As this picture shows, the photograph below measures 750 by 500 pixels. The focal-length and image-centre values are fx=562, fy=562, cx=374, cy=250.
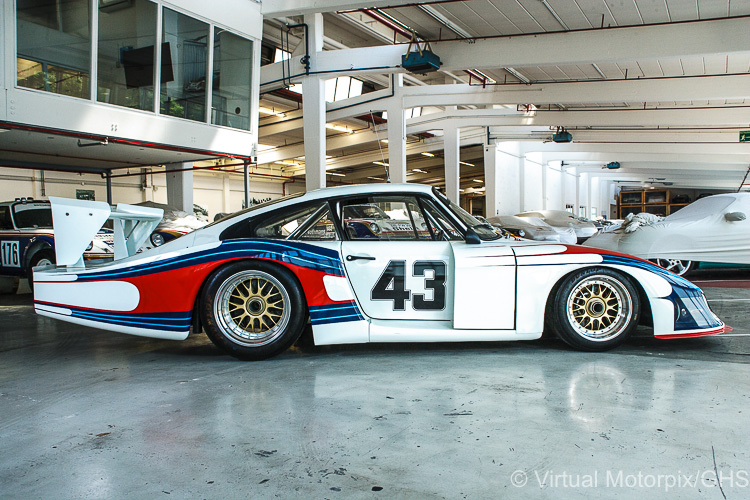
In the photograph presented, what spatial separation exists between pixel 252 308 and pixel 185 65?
9.78 metres

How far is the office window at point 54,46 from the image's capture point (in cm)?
942

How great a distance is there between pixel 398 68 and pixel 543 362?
11.0 m

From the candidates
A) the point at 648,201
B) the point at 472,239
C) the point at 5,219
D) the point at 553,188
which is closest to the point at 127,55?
the point at 5,219

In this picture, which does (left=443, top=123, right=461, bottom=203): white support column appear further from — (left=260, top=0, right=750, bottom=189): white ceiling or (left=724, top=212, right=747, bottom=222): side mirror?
(left=724, top=212, right=747, bottom=222): side mirror

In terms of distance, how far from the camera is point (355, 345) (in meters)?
4.71

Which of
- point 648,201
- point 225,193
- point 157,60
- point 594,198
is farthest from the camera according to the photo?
point 648,201

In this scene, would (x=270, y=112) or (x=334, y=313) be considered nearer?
(x=334, y=313)

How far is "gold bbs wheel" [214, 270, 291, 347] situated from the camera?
411 centimetres

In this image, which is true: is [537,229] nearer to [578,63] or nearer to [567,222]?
[567,222]

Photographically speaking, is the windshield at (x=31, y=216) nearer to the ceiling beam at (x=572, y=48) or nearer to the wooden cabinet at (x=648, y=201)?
Result: the ceiling beam at (x=572, y=48)

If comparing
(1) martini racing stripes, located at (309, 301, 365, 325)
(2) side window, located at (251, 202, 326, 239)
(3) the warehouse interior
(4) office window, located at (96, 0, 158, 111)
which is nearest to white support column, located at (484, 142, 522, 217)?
(3) the warehouse interior

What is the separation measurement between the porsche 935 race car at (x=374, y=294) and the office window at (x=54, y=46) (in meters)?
7.13

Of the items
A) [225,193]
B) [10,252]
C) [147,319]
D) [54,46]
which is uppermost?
[54,46]

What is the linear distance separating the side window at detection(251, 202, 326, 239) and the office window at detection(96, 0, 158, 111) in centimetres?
815
